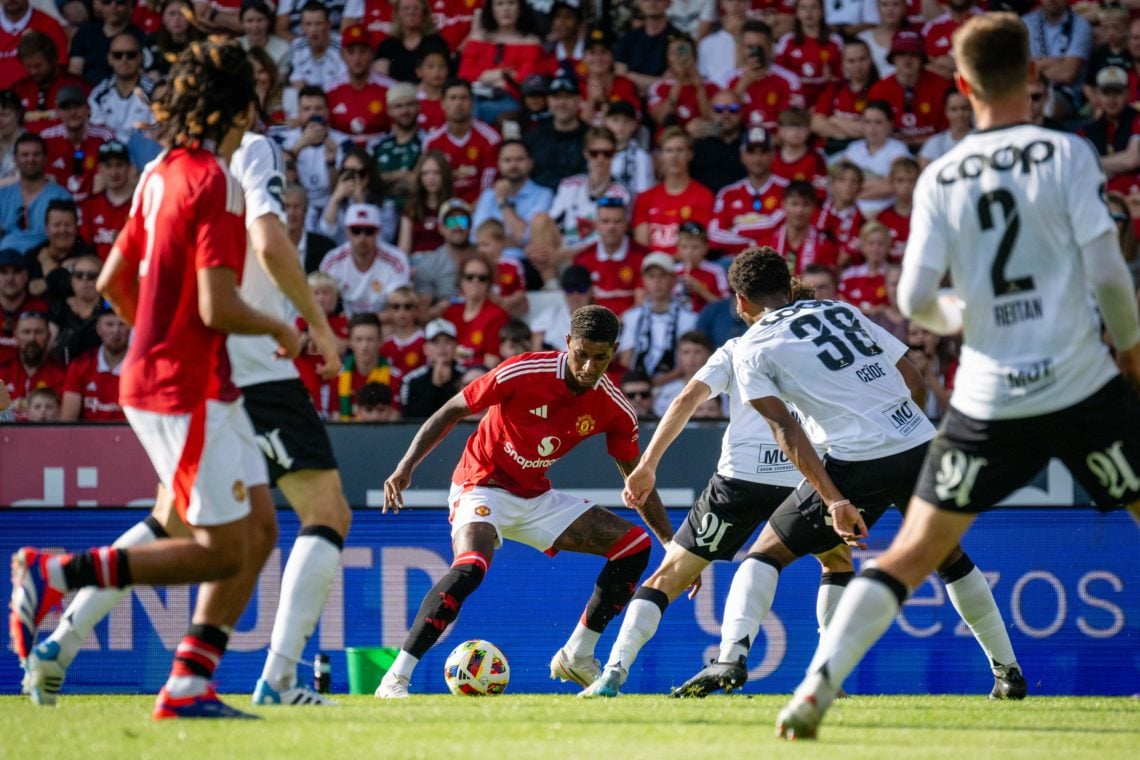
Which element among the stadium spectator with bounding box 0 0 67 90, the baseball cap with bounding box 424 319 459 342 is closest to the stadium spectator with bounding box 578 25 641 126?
the baseball cap with bounding box 424 319 459 342

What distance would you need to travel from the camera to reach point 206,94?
18.5 feet

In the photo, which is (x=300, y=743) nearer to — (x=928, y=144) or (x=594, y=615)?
(x=594, y=615)

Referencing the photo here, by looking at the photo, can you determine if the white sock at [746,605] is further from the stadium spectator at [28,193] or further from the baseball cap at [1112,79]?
the stadium spectator at [28,193]

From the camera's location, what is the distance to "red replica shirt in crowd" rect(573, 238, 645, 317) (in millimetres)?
13375

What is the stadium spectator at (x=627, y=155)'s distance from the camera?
1425 centimetres

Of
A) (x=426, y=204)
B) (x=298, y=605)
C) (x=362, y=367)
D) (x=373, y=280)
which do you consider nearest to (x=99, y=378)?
(x=362, y=367)

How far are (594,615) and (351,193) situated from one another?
6619 millimetres

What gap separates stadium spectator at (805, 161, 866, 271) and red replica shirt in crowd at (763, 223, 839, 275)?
0.42ft

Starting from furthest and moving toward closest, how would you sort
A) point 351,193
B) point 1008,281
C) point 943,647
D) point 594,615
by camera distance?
point 351,193
point 943,647
point 594,615
point 1008,281

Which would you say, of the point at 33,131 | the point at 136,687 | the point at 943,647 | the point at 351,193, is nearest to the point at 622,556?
the point at 943,647

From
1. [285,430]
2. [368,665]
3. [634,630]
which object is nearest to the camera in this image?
[285,430]

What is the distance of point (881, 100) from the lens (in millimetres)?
14203

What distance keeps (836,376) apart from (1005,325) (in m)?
2.28

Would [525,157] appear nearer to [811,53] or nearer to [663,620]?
[811,53]
